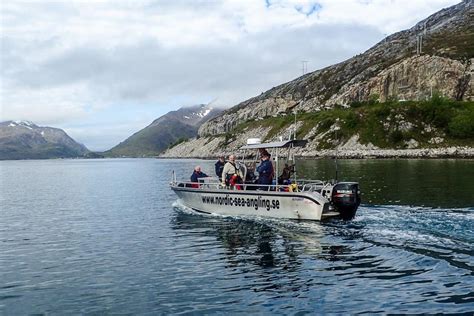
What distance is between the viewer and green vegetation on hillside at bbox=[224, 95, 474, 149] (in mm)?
125562

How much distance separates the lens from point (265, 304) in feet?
42.1

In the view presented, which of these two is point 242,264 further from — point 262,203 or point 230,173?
point 230,173

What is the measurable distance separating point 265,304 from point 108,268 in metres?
7.49

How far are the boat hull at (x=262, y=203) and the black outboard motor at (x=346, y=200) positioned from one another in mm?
562

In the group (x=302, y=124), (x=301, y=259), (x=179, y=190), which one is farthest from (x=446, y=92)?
(x=301, y=259)

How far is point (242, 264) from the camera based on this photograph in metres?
17.5

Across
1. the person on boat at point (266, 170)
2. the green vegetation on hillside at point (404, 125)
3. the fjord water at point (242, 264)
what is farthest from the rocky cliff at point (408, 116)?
the fjord water at point (242, 264)

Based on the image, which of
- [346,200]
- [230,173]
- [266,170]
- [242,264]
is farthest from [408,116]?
[242,264]

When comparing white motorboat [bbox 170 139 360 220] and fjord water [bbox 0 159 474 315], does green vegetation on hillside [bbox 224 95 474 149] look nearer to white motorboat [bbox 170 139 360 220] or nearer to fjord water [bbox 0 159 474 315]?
fjord water [bbox 0 159 474 315]

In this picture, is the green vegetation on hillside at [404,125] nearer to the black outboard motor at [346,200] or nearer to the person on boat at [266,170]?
the person on boat at [266,170]

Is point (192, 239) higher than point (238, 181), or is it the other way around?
point (238, 181)

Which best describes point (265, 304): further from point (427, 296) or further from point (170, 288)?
point (427, 296)

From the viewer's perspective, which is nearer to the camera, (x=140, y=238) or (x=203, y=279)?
(x=203, y=279)

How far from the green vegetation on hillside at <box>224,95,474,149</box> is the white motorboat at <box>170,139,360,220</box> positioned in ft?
343
